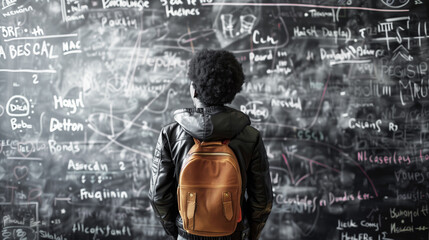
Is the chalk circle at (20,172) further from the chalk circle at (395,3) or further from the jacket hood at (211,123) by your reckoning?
the chalk circle at (395,3)

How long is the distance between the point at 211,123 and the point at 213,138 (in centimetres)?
7

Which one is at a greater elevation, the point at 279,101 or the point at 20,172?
the point at 279,101

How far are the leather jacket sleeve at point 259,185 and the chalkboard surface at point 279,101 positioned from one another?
966 millimetres

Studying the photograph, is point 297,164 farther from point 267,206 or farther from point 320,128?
point 267,206

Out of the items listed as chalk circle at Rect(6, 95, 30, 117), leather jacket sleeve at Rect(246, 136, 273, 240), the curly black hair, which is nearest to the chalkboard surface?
chalk circle at Rect(6, 95, 30, 117)

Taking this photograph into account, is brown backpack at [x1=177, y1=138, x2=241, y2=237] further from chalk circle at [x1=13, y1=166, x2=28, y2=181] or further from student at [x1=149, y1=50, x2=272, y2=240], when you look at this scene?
chalk circle at [x1=13, y1=166, x2=28, y2=181]

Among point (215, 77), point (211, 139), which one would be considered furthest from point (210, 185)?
point (215, 77)

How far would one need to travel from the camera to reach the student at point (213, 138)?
1.22 m

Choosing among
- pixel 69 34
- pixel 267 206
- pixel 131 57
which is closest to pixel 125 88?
pixel 131 57

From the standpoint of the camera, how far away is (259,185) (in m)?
1.35

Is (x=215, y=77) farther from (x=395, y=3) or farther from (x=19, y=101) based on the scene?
(x=19, y=101)

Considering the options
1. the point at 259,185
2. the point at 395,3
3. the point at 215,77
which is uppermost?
the point at 395,3

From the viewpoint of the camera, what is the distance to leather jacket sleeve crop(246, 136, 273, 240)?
1339 millimetres

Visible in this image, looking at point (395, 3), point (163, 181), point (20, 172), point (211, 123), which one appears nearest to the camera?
point (211, 123)
